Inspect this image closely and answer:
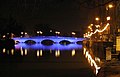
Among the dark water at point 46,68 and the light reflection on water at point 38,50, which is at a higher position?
the dark water at point 46,68

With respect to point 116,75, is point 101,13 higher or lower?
higher

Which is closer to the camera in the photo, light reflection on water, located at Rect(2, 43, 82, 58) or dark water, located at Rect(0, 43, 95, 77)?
dark water, located at Rect(0, 43, 95, 77)

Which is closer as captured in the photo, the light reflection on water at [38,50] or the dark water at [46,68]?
the dark water at [46,68]

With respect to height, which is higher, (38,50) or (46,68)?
(46,68)

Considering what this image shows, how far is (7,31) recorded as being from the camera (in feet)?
398

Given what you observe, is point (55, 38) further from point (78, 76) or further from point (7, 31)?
point (78, 76)

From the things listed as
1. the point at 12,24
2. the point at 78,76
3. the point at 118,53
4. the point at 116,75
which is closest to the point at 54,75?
the point at 78,76

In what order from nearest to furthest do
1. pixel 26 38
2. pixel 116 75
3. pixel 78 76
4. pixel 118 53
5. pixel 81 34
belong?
pixel 116 75 < pixel 78 76 < pixel 118 53 < pixel 26 38 < pixel 81 34

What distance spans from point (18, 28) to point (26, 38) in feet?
82.5

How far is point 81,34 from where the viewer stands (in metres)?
178

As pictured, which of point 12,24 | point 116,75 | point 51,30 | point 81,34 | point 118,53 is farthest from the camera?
point 51,30

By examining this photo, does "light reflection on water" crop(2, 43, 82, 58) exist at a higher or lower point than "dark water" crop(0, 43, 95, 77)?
lower

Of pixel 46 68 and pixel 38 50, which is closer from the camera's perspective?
pixel 46 68

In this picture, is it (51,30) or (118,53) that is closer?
(118,53)
